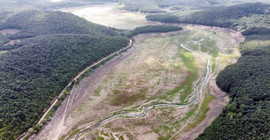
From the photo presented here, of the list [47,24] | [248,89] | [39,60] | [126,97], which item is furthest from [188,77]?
[47,24]

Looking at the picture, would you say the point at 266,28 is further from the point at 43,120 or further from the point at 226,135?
the point at 43,120

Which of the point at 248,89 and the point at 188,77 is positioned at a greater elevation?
the point at 248,89

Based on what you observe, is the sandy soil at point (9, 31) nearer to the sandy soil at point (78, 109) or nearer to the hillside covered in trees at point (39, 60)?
the hillside covered in trees at point (39, 60)

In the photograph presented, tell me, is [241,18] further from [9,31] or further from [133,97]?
[9,31]

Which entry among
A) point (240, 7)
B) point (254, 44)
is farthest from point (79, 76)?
point (240, 7)

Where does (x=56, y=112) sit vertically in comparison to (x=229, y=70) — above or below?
below
